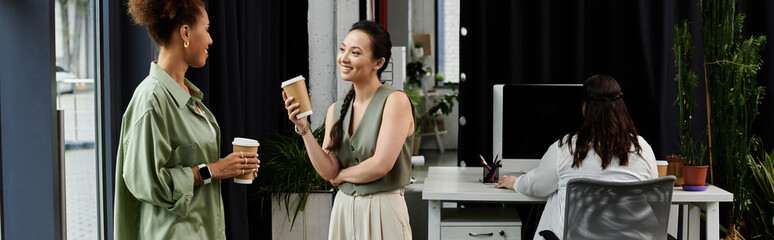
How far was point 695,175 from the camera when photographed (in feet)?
9.84

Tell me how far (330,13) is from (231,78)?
1.05 metres

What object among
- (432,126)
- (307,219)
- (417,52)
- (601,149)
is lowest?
(307,219)

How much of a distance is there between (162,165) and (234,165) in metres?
0.20

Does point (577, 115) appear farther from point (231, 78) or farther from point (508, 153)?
point (231, 78)

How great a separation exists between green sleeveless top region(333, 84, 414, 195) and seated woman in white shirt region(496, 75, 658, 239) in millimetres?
911

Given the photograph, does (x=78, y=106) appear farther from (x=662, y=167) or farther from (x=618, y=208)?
(x=662, y=167)

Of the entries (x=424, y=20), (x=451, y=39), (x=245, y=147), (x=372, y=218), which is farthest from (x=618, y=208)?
(x=451, y=39)

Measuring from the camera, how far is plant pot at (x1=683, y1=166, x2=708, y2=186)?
118 inches

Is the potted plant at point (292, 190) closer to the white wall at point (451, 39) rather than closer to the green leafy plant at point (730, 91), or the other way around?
the green leafy plant at point (730, 91)

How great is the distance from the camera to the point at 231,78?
3.10 metres

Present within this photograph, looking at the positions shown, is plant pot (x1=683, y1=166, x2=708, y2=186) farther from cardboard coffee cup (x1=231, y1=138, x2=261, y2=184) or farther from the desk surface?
cardboard coffee cup (x1=231, y1=138, x2=261, y2=184)

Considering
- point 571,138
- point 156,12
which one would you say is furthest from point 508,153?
point 156,12

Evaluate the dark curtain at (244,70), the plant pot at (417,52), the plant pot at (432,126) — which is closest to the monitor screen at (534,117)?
the dark curtain at (244,70)

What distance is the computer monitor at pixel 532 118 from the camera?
10.8 feet
